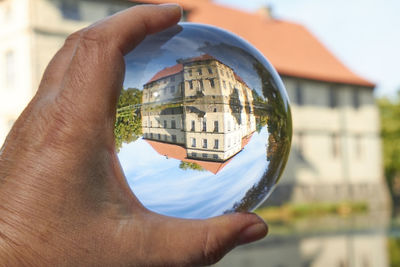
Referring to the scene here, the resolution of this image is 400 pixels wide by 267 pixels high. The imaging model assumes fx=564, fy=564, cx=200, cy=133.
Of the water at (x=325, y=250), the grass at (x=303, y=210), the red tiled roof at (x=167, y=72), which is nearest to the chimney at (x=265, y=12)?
the grass at (x=303, y=210)

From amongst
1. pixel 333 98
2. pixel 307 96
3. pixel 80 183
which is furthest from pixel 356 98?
pixel 80 183

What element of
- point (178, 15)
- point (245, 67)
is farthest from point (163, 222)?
point (178, 15)

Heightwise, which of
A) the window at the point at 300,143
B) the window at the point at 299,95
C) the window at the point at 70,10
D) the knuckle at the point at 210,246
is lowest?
the knuckle at the point at 210,246

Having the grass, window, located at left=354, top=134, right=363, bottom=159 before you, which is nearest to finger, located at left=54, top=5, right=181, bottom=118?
the grass

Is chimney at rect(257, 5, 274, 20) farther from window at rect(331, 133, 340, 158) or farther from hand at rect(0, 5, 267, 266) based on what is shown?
hand at rect(0, 5, 267, 266)

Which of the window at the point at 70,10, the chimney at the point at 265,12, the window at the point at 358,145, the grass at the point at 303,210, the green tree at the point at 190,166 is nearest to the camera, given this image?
the green tree at the point at 190,166

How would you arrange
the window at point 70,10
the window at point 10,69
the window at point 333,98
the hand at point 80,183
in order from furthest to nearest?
the window at point 333,98
the window at point 10,69
the window at point 70,10
the hand at point 80,183

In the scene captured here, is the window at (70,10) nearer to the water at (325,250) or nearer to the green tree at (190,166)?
the water at (325,250)
